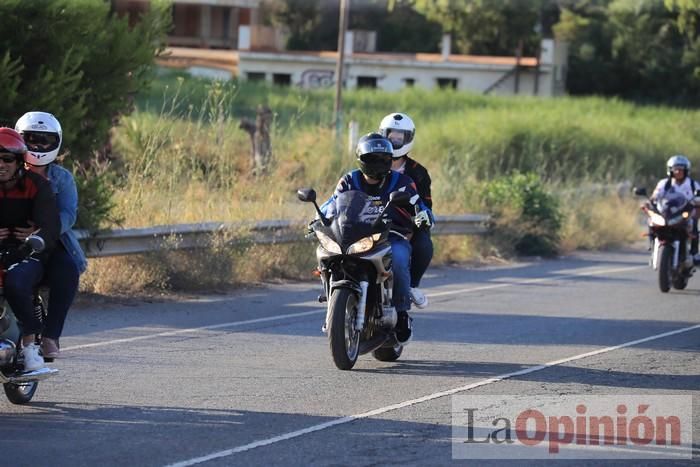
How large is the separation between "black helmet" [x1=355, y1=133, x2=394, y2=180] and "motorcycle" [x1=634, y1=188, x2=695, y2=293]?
707cm

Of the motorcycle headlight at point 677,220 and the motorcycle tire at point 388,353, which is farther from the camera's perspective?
the motorcycle headlight at point 677,220

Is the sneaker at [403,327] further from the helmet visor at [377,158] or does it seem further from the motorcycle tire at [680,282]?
the motorcycle tire at [680,282]

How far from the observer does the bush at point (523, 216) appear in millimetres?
20469

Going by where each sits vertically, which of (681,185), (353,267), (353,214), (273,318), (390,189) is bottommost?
(273,318)

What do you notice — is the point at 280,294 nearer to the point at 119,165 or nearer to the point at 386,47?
the point at 119,165

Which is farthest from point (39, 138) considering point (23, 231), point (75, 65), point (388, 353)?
point (75, 65)

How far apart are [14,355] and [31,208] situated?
0.99m

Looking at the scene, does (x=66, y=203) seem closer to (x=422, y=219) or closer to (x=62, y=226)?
(x=62, y=226)

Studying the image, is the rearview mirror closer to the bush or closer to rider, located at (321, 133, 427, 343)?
rider, located at (321, 133, 427, 343)

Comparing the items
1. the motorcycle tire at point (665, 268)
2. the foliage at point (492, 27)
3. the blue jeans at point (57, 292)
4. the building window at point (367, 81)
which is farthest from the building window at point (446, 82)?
the blue jeans at point (57, 292)

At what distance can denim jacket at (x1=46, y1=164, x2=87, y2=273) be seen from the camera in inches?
335

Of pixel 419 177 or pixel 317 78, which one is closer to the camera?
pixel 419 177

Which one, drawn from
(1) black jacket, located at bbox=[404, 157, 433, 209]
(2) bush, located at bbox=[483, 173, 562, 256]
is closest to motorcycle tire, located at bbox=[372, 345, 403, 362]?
(1) black jacket, located at bbox=[404, 157, 433, 209]

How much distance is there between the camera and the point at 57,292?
830 cm
